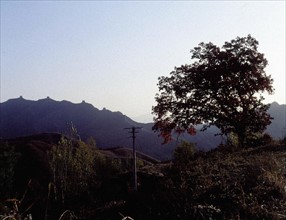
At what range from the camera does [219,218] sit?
7820mm

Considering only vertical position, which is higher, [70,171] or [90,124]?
[90,124]

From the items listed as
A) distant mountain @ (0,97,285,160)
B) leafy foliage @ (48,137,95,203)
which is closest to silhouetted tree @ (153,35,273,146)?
leafy foliage @ (48,137,95,203)

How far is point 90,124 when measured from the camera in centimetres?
17250

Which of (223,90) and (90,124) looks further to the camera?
(90,124)

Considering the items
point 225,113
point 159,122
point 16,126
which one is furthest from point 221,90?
point 16,126

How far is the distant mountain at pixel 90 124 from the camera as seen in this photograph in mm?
152000

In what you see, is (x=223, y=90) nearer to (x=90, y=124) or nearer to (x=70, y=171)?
(x=70, y=171)

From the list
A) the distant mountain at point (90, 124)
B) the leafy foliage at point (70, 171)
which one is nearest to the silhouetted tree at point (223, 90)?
the leafy foliage at point (70, 171)

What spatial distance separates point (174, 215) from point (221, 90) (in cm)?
1699

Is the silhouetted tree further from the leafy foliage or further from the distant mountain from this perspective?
the distant mountain

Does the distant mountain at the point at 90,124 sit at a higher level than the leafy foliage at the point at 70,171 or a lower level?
higher

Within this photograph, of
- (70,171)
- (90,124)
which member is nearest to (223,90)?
(70,171)

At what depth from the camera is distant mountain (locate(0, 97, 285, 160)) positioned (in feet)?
499

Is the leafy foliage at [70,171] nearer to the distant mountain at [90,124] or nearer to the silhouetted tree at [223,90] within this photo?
the silhouetted tree at [223,90]
